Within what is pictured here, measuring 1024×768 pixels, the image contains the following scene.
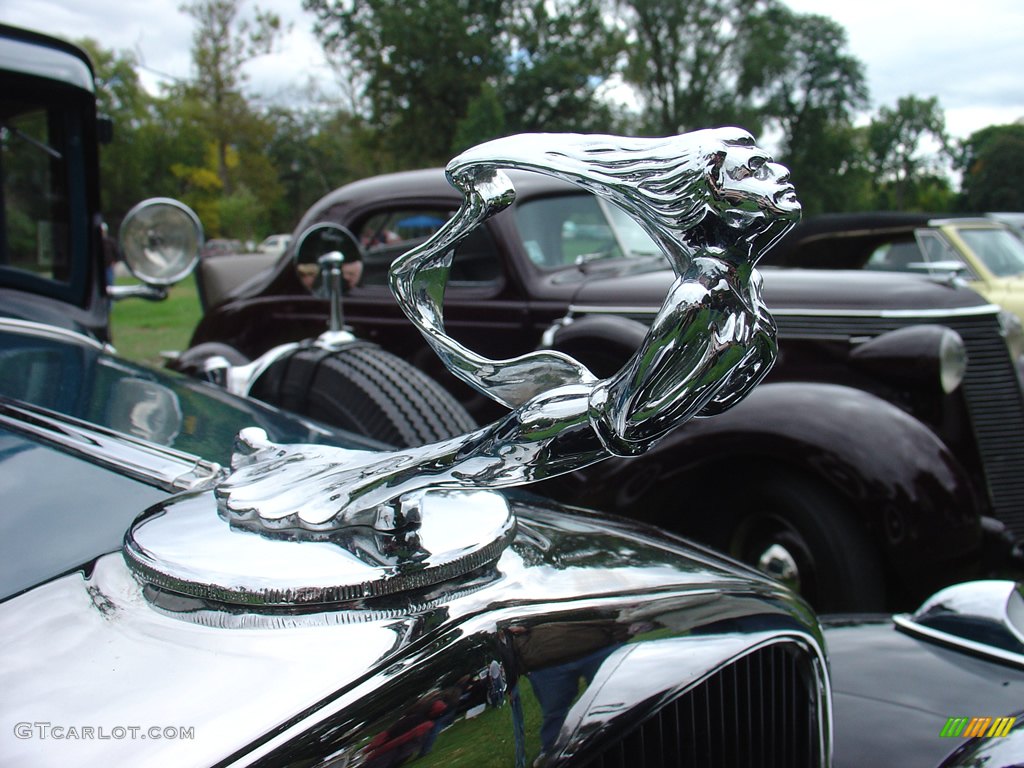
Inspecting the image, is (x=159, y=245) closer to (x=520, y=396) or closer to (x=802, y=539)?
(x=520, y=396)

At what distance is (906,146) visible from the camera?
192 feet

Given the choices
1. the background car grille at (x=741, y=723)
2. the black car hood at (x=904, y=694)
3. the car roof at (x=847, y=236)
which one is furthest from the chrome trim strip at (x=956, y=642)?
the car roof at (x=847, y=236)

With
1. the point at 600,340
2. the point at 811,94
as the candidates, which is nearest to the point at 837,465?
the point at 600,340

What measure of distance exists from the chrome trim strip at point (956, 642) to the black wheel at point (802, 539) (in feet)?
3.47

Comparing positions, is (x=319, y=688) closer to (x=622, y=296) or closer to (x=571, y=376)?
(x=571, y=376)

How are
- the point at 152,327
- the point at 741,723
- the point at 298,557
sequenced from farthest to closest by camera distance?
the point at 152,327 → the point at 741,723 → the point at 298,557

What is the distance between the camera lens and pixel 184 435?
56.2 inches

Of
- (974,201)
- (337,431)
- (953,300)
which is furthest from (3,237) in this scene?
(974,201)

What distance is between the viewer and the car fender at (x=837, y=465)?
274 cm

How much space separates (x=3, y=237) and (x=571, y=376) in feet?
7.22

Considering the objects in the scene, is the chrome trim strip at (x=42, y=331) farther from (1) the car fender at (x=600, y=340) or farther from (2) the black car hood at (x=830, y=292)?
(2) the black car hood at (x=830, y=292)

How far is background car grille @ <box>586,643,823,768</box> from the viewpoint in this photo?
101 cm

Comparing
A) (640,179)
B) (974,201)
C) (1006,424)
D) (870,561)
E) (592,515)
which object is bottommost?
(870,561)

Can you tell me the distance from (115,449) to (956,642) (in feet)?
5.08
